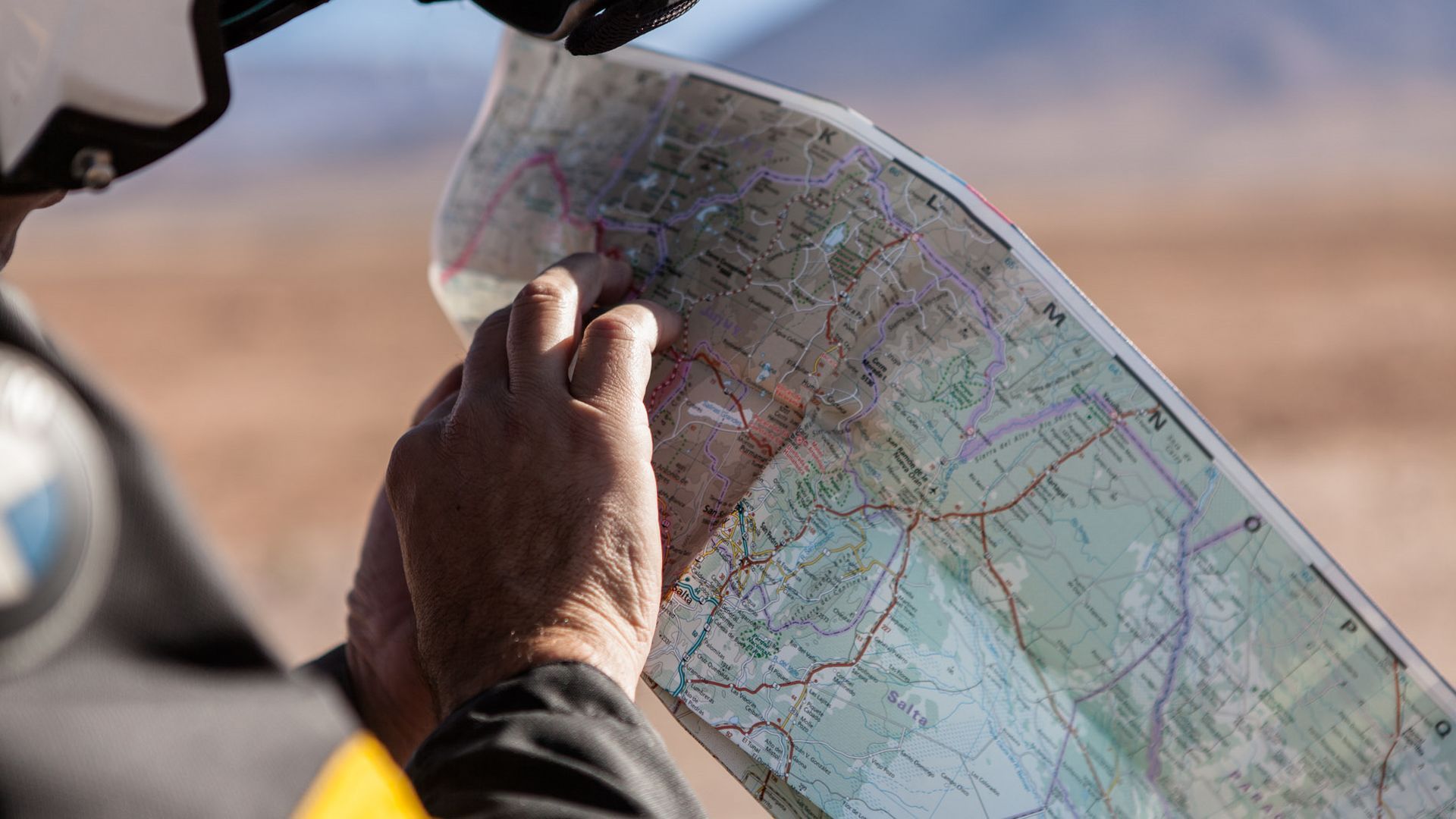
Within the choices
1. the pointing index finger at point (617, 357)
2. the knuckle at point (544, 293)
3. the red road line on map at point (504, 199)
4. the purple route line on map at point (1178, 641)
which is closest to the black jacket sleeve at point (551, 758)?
the pointing index finger at point (617, 357)

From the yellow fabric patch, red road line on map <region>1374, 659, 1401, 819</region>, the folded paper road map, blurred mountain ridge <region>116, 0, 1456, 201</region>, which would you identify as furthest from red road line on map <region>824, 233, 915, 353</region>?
blurred mountain ridge <region>116, 0, 1456, 201</region>

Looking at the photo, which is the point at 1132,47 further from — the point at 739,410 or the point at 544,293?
the point at 544,293

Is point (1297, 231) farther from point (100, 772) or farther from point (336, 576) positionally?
point (100, 772)

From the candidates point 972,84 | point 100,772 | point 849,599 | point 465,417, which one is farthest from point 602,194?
point 972,84

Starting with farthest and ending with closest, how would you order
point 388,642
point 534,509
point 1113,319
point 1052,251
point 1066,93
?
1. point 1066,93
2. point 1052,251
3. point 1113,319
4. point 388,642
5. point 534,509

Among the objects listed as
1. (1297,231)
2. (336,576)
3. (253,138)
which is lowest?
(253,138)

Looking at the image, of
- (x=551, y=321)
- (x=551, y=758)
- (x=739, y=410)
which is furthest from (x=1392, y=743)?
(x=551, y=321)
